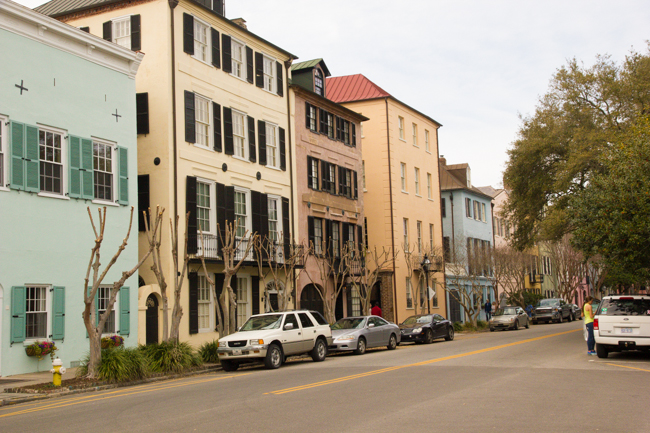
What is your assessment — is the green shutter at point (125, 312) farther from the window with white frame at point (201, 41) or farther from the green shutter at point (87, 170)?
the window with white frame at point (201, 41)

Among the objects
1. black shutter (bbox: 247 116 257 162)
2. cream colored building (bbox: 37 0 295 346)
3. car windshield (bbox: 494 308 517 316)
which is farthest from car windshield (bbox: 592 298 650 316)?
car windshield (bbox: 494 308 517 316)

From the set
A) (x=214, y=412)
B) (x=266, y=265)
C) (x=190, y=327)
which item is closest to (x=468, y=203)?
(x=266, y=265)

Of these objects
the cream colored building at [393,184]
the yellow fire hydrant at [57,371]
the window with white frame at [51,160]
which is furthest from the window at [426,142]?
the yellow fire hydrant at [57,371]

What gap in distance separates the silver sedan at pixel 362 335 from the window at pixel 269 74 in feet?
37.6

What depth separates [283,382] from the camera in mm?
14875

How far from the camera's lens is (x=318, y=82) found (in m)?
35.1

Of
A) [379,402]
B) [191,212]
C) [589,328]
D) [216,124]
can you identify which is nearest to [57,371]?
[379,402]

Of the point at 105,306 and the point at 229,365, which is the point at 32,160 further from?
the point at 229,365

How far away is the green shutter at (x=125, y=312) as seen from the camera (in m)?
21.7

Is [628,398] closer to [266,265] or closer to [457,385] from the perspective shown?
[457,385]

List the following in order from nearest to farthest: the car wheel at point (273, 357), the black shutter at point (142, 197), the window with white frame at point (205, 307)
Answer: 1. the car wheel at point (273, 357)
2. the black shutter at point (142, 197)
3. the window with white frame at point (205, 307)

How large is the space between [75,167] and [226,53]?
965 cm

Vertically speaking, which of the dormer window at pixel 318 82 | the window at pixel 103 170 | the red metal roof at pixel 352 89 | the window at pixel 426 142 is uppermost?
the red metal roof at pixel 352 89

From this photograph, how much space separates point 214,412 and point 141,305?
12.9 metres
